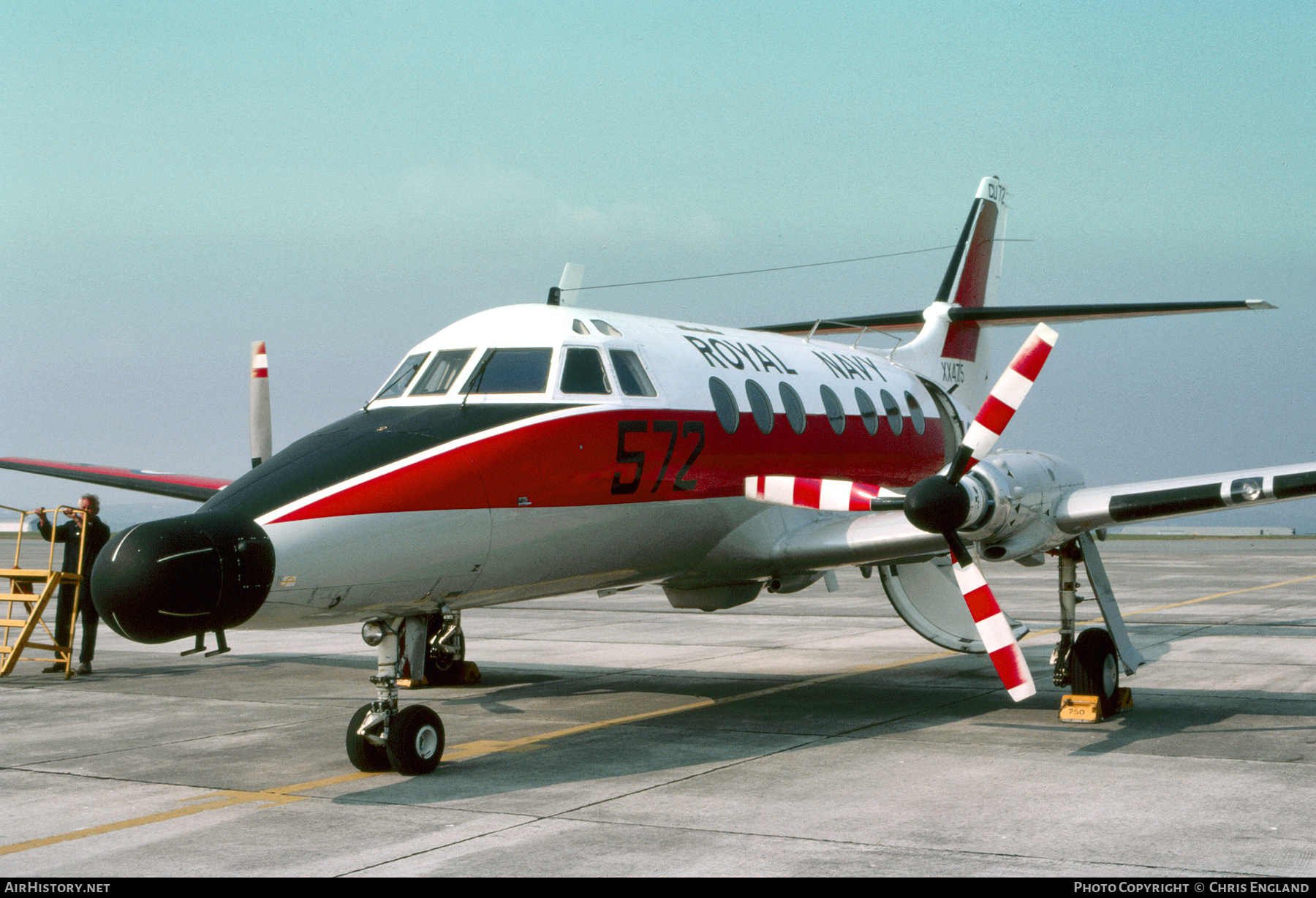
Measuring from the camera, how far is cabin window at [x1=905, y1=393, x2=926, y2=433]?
14.2m

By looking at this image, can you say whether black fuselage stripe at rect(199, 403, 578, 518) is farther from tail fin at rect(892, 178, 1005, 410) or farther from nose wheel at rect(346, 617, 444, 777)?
tail fin at rect(892, 178, 1005, 410)

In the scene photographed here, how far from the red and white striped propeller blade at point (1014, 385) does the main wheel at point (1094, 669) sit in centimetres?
205

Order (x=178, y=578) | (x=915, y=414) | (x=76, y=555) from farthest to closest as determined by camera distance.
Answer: (x=76, y=555)
(x=915, y=414)
(x=178, y=578)

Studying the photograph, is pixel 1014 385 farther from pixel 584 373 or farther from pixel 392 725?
pixel 392 725

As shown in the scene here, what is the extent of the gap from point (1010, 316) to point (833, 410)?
512cm

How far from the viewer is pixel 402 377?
9828 mm

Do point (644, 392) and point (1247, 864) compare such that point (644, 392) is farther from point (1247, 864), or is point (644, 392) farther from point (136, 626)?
point (1247, 864)

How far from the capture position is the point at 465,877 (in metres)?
6.00

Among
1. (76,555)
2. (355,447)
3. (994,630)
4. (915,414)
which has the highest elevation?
(915,414)

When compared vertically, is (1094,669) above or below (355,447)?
below

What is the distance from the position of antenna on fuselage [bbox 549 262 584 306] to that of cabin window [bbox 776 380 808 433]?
217 cm

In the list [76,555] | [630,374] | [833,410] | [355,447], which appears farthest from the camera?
[76,555]

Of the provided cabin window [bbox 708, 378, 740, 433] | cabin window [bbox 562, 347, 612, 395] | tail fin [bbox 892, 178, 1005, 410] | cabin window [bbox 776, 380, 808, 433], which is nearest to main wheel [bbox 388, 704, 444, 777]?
cabin window [bbox 562, 347, 612, 395]

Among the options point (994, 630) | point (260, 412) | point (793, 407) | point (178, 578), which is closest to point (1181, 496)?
point (994, 630)
